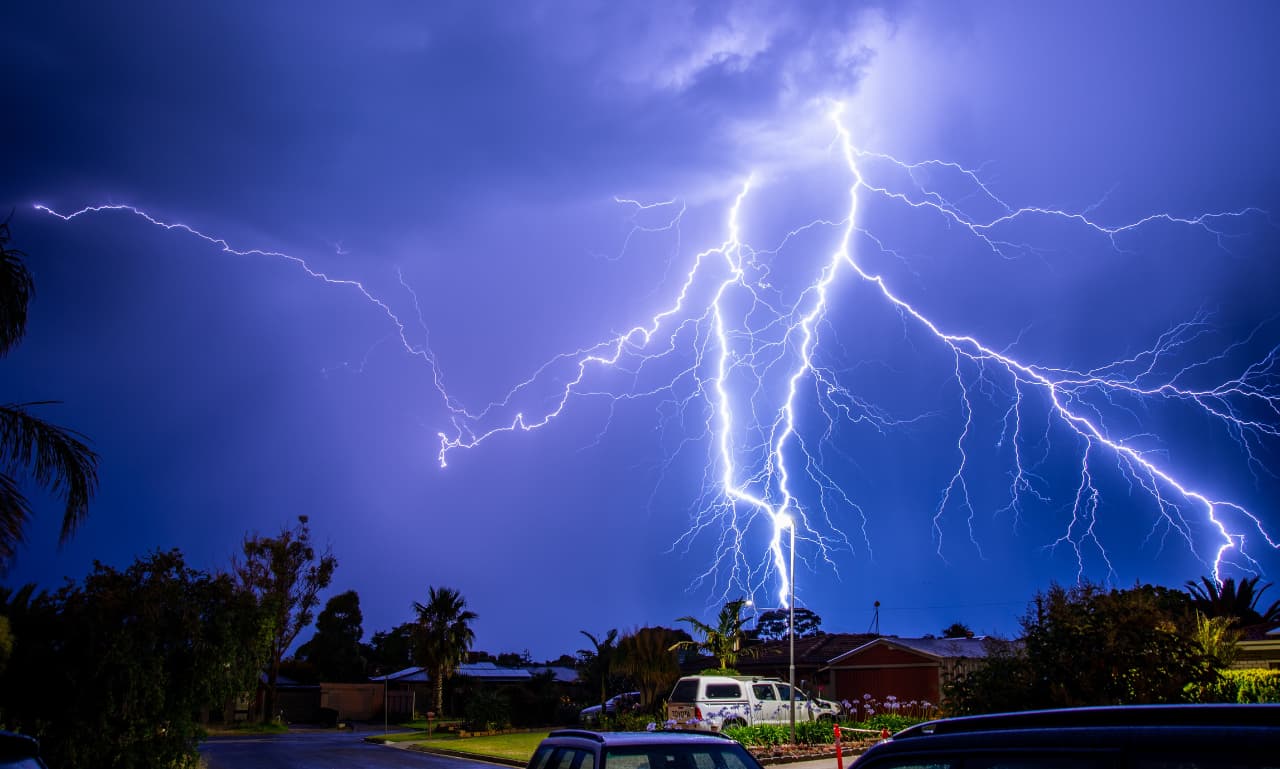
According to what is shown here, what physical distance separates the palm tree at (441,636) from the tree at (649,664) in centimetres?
1971

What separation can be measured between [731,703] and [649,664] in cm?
857

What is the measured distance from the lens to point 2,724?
11766mm

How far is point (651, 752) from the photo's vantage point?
6.14m

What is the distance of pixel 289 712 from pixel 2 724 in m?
47.7

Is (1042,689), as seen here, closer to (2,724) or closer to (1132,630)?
(1132,630)

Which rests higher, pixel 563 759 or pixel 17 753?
pixel 17 753

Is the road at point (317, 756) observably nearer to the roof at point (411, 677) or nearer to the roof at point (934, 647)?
the roof at point (934, 647)

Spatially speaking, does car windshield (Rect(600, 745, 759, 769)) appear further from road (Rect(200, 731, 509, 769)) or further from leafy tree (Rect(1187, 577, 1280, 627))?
leafy tree (Rect(1187, 577, 1280, 627))

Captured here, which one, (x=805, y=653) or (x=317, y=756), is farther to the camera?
(x=805, y=653)

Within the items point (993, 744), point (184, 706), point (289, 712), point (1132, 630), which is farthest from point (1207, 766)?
point (289, 712)

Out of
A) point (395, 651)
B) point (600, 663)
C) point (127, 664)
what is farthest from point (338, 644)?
point (127, 664)

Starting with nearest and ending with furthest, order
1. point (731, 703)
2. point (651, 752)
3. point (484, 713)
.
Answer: point (651, 752) < point (731, 703) < point (484, 713)

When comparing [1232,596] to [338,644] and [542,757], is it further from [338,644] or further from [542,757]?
[338,644]

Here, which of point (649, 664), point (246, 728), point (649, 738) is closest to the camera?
point (649, 738)
